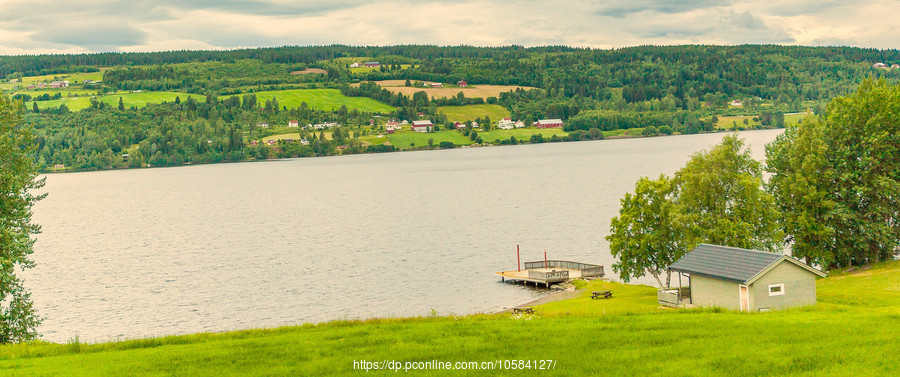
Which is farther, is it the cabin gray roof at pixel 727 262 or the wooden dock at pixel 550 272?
the wooden dock at pixel 550 272

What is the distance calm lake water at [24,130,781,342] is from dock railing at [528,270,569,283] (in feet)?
5.54

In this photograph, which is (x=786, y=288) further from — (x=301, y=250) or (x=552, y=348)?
(x=301, y=250)

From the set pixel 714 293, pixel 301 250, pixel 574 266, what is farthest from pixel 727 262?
pixel 301 250

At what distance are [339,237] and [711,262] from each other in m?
63.7

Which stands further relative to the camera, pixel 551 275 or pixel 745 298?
pixel 551 275

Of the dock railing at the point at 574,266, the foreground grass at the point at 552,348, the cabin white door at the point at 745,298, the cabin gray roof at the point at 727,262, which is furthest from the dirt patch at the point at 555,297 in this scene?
the foreground grass at the point at 552,348

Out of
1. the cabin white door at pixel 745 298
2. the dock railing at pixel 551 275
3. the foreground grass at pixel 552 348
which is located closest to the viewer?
the foreground grass at pixel 552 348

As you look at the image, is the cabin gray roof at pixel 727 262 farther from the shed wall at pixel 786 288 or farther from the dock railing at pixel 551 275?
the dock railing at pixel 551 275

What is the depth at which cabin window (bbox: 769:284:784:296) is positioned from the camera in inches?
1355

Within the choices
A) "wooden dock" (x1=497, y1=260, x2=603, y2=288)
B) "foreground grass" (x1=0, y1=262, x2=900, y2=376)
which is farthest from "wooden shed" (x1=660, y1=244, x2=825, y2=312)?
"wooden dock" (x1=497, y1=260, x2=603, y2=288)

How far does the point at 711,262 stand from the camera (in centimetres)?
3722

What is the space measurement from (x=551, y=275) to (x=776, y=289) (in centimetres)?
2582

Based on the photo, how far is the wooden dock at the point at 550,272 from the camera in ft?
194

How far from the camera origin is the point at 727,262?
36.4 meters
